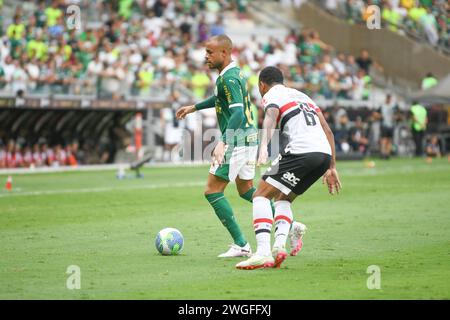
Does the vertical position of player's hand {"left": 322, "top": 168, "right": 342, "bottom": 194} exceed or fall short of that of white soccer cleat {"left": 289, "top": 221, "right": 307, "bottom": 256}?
it exceeds it

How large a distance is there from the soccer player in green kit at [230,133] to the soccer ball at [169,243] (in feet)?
1.71

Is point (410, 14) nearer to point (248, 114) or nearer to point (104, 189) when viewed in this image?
point (104, 189)

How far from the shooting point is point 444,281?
393 inches

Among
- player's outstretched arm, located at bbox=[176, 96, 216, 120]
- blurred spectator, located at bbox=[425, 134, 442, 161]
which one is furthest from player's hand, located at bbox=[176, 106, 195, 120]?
blurred spectator, located at bbox=[425, 134, 442, 161]

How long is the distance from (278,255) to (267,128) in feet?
4.32

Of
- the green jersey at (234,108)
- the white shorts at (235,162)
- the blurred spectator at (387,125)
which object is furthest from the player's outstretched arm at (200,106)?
the blurred spectator at (387,125)

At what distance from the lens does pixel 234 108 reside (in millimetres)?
11539

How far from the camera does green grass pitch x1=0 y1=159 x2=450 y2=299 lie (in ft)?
31.4

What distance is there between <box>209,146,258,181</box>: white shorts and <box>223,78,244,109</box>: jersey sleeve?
1.73 feet

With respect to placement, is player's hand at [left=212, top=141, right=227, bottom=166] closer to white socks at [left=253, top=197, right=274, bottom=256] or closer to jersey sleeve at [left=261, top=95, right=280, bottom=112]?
white socks at [left=253, top=197, right=274, bottom=256]

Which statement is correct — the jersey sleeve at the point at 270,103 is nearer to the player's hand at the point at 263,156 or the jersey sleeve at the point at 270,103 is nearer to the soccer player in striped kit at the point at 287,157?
Answer: the soccer player in striped kit at the point at 287,157

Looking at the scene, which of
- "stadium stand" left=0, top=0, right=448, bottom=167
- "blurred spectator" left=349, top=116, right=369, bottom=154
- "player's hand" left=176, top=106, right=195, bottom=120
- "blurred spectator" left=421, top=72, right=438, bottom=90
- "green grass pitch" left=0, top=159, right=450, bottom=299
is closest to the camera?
"green grass pitch" left=0, top=159, right=450, bottom=299
